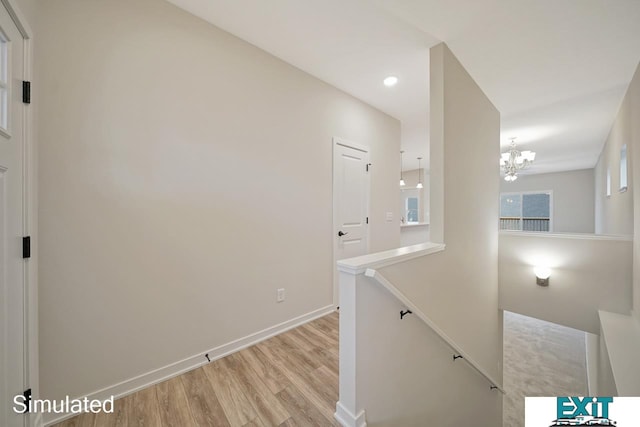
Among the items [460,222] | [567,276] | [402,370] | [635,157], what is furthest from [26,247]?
[567,276]

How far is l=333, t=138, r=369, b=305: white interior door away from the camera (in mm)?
2914

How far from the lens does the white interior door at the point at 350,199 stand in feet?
9.56

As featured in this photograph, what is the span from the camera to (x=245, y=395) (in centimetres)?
159

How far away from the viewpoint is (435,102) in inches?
84.4

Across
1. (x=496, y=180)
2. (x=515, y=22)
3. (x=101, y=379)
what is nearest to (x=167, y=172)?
(x=101, y=379)

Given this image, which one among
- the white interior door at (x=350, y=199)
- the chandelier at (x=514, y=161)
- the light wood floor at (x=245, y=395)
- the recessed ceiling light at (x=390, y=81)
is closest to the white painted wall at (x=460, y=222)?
the light wood floor at (x=245, y=395)

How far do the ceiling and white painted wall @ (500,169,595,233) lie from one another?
569 cm

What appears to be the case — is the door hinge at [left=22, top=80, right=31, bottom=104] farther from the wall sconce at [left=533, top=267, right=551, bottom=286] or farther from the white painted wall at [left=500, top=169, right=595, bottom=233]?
the white painted wall at [left=500, top=169, right=595, bottom=233]

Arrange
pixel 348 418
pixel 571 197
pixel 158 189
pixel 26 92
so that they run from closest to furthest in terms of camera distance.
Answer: pixel 26 92 < pixel 348 418 < pixel 158 189 < pixel 571 197

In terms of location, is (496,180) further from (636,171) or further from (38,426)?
(38,426)

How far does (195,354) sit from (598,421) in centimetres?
296

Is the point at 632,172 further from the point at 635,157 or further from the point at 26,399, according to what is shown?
the point at 26,399

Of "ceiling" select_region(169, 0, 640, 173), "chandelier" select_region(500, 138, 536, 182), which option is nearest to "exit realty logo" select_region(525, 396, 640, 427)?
"ceiling" select_region(169, 0, 640, 173)

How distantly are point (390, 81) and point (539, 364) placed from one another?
18.7ft
